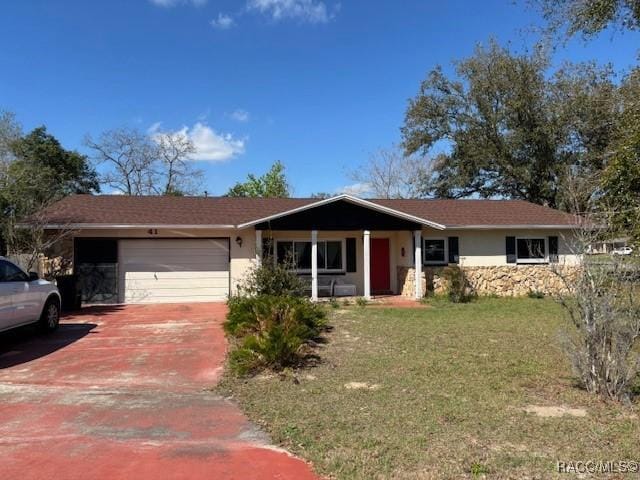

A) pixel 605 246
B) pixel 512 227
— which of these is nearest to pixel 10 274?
pixel 605 246

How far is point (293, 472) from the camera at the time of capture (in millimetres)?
4238

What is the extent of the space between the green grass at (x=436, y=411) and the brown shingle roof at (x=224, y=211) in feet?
31.5

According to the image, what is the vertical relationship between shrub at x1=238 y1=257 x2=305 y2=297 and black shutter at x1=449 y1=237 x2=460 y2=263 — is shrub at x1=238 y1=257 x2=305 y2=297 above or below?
below

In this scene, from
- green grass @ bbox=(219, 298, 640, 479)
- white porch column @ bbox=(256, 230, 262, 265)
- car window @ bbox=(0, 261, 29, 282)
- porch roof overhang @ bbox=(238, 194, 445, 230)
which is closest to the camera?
green grass @ bbox=(219, 298, 640, 479)

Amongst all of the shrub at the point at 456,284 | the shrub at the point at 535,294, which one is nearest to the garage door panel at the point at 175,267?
the shrub at the point at 456,284

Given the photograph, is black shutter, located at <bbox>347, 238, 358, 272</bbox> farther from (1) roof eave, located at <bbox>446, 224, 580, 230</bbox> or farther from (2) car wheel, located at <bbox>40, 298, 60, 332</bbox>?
(2) car wheel, located at <bbox>40, 298, 60, 332</bbox>

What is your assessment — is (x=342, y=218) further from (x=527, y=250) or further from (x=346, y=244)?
(x=527, y=250)

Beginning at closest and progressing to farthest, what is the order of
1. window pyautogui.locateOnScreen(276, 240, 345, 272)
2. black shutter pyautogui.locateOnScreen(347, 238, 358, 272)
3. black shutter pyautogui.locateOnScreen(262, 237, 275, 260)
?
black shutter pyautogui.locateOnScreen(262, 237, 275, 260), window pyautogui.locateOnScreen(276, 240, 345, 272), black shutter pyautogui.locateOnScreen(347, 238, 358, 272)

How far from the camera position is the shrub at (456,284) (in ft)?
57.1

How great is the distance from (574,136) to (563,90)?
114 inches

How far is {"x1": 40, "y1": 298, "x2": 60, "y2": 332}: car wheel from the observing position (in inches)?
436

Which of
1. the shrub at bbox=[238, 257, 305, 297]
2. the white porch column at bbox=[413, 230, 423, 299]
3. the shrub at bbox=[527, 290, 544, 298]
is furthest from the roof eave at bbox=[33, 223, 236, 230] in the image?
the shrub at bbox=[527, 290, 544, 298]

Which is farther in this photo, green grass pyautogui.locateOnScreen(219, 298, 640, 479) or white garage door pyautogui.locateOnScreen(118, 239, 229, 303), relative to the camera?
white garage door pyautogui.locateOnScreen(118, 239, 229, 303)

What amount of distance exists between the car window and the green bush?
13.4 feet
